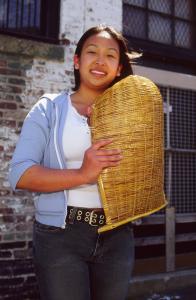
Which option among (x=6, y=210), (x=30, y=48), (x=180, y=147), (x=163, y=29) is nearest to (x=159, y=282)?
(x=180, y=147)

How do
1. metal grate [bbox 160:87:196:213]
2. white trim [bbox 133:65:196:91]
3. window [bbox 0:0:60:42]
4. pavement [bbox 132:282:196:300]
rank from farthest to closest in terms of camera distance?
metal grate [bbox 160:87:196:213], white trim [bbox 133:65:196:91], pavement [bbox 132:282:196:300], window [bbox 0:0:60:42]

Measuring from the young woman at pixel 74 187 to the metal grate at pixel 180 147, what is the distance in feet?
11.3

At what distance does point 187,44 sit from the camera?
5.81m

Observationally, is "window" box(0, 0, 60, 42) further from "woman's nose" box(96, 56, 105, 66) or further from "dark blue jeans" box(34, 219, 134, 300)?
"dark blue jeans" box(34, 219, 134, 300)

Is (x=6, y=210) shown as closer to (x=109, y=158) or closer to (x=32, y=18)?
(x=32, y=18)

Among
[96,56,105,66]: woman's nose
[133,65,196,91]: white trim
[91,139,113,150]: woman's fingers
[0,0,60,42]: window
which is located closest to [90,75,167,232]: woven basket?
[91,139,113,150]: woman's fingers

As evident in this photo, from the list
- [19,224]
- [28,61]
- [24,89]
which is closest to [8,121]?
[24,89]

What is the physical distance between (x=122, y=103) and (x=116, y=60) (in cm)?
27

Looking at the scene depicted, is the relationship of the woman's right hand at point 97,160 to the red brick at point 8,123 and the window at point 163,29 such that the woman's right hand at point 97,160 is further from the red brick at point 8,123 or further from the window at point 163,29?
the window at point 163,29

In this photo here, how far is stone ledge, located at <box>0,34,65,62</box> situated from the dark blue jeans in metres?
2.72

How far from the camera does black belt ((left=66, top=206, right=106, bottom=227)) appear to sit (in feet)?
5.32

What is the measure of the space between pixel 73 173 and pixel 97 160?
10 centimetres

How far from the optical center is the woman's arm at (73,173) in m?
1.49

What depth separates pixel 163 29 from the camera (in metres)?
5.58
